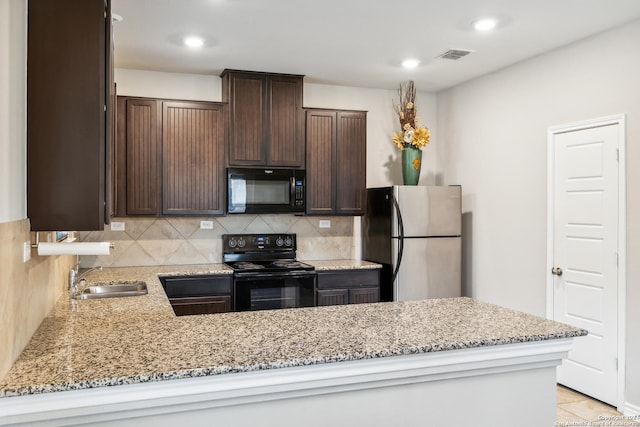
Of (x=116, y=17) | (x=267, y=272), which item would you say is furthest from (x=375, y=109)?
(x=116, y=17)

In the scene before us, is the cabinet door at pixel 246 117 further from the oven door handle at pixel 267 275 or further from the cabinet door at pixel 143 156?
the oven door handle at pixel 267 275

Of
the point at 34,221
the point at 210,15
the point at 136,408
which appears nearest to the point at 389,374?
the point at 136,408

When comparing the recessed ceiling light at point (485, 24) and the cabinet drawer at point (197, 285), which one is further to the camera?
the cabinet drawer at point (197, 285)

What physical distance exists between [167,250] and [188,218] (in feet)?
1.12

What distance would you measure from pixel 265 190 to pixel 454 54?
1.90 meters

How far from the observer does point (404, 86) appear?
5.18 meters

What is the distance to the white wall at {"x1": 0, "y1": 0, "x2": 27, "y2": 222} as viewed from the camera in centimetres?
155

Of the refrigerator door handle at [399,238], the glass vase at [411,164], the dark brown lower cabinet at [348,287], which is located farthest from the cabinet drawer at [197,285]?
the glass vase at [411,164]

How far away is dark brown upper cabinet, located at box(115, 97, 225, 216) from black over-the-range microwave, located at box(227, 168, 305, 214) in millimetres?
111

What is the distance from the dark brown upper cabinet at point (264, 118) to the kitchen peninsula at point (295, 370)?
8.07 feet

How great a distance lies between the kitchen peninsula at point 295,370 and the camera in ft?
4.84

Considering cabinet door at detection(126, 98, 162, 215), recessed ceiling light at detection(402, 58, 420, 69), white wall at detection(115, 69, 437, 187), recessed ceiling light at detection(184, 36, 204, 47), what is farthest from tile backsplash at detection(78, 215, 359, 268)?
recessed ceiling light at detection(402, 58, 420, 69)

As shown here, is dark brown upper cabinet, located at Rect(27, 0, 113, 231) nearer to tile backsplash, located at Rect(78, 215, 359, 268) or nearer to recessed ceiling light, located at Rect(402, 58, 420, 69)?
tile backsplash, located at Rect(78, 215, 359, 268)

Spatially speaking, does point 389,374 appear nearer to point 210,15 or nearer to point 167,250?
point 210,15
